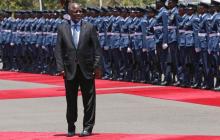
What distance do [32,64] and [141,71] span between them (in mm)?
7966

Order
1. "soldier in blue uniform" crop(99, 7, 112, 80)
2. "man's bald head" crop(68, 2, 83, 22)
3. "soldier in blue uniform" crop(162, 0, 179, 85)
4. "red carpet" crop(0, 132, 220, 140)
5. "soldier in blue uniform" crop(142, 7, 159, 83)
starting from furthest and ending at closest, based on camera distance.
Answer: "soldier in blue uniform" crop(99, 7, 112, 80) < "soldier in blue uniform" crop(142, 7, 159, 83) < "soldier in blue uniform" crop(162, 0, 179, 85) < "man's bald head" crop(68, 2, 83, 22) < "red carpet" crop(0, 132, 220, 140)

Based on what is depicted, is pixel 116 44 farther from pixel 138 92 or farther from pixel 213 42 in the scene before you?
pixel 213 42

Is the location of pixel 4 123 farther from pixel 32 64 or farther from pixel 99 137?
pixel 32 64

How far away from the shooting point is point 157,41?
70.9ft

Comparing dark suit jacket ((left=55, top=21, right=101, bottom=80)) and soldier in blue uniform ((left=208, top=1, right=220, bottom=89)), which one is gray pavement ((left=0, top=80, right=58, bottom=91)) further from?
dark suit jacket ((left=55, top=21, right=101, bottom=80))

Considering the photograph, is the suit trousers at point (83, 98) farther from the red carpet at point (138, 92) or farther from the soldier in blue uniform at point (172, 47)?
the soldier in blue uniform at point (172, 47)

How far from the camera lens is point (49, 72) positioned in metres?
29.1

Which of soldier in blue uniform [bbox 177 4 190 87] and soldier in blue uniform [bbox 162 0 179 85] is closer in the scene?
soldier in blue uniform [bbox 177 4 190 87]

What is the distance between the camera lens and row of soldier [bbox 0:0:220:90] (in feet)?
64.5

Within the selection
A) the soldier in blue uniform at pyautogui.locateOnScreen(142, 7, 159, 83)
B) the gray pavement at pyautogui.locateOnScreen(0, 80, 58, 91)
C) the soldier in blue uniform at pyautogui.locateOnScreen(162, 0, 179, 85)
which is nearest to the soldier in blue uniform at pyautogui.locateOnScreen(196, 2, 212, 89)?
the soldier in blue uniform at pyautogui.locateOnScreen(162, 0, 179, 85)

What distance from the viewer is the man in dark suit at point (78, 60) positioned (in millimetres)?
12375

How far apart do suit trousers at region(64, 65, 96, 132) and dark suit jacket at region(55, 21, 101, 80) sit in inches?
3.5

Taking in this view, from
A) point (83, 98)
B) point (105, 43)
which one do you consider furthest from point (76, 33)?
point (105, 43)

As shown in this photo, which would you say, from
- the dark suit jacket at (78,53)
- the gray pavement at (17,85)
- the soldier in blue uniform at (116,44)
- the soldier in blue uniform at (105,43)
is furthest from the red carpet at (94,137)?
the soldier in blue uniform at (105,43)
